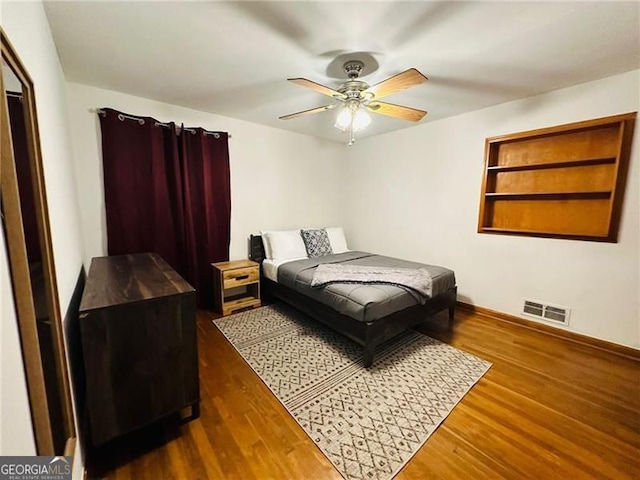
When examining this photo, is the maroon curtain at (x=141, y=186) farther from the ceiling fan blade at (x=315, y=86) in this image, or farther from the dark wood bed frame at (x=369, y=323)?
the ceiling fan blade at (x=315, y=86)

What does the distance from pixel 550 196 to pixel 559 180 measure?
16cm

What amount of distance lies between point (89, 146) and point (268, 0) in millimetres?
2152

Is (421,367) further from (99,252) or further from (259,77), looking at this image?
(99,252)

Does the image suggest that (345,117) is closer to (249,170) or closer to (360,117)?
(360,117)

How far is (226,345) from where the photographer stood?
236cm

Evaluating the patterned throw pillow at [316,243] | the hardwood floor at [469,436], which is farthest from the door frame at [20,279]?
the patterned throw pillow at [316,243]

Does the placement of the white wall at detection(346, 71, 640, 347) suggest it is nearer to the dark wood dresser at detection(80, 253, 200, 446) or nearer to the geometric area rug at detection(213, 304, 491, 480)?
the geometric area rug at detection(213, 304, 491, 480)

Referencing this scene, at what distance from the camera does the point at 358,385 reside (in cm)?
188

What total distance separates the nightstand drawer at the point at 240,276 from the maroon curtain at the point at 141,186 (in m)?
0.58

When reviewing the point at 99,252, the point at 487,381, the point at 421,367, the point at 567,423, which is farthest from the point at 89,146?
the point at 567,423

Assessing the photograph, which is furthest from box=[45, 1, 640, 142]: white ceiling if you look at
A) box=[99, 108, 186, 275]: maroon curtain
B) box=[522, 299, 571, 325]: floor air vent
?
box=[522, 299, 571, 325]: floor air vent

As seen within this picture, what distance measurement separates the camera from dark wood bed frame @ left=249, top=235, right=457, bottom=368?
6.75ft

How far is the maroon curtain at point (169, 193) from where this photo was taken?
2.51m

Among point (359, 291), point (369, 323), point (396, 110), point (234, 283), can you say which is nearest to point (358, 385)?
point (369, 323)
